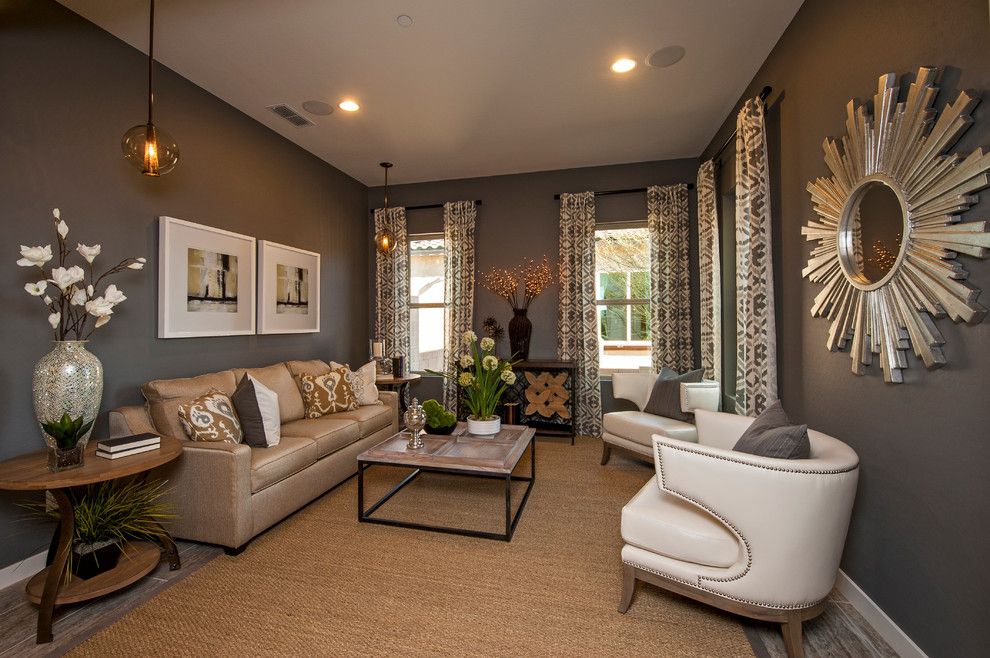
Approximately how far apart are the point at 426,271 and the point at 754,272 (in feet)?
13.0

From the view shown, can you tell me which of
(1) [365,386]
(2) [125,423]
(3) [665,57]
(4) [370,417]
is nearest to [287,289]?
(1) [365,386]

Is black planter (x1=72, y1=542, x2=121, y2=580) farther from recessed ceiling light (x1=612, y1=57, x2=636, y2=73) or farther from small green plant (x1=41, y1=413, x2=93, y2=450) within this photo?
recessed ceiling light (x1=612, y1=57, x2=636, y2=73)

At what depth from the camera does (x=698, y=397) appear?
3.73m

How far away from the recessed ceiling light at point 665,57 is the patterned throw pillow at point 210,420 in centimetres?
364

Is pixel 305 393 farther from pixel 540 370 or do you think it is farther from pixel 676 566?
pixel 676 566

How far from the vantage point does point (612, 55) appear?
10.1 feet

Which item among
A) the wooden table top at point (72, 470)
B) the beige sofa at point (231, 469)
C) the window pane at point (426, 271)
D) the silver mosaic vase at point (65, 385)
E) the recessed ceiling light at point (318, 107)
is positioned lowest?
the beige sofa at point (231, 469)

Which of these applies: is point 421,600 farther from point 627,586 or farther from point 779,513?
point 779,513

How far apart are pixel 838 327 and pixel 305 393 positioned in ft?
12.3

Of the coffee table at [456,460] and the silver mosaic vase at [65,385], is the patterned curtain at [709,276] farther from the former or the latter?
the silver mosaic vase at [65,385]

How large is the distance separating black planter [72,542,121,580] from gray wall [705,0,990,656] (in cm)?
346

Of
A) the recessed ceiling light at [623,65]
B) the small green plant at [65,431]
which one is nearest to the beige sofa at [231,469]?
the small green plant at [65,431]

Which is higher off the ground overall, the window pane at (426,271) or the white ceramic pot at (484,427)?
the window pane at (426,271)

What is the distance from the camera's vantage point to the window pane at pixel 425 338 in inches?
231
